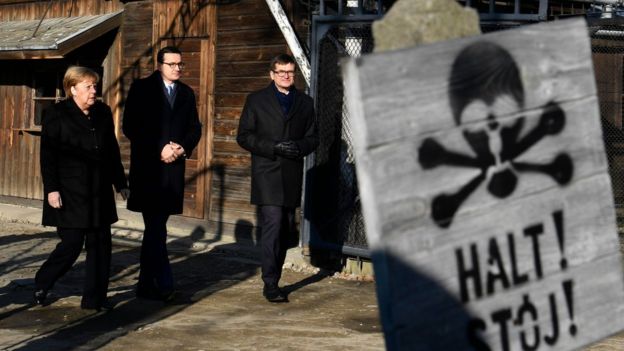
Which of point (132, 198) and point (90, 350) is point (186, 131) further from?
point (90, 350)

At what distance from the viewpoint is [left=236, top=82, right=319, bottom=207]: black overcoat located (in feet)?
29.2

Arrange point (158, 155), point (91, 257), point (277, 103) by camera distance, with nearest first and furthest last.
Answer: point (91, 257)
point (158, 155)
point (277, 103)

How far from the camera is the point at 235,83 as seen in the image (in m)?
13.1

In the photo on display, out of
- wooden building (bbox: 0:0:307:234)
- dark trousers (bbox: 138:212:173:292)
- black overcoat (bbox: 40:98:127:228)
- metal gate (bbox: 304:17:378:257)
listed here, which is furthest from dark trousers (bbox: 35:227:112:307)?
wooden building (bbox: 0:0:307:234)

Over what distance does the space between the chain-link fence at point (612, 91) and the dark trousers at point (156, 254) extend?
143 inches

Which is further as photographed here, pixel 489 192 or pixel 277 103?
pixel 277 103

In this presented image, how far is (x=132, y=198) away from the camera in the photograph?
873cm

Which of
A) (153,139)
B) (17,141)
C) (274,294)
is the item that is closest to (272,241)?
(274,294)

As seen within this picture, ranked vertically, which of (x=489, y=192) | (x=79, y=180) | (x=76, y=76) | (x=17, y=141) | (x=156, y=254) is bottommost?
(x=156, y=254)

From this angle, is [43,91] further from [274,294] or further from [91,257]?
[91,257]

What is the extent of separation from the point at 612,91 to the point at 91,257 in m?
4.88

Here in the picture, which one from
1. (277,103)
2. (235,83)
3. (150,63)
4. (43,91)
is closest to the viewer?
(277,103)

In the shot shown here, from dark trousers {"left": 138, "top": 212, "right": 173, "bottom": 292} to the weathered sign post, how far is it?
5.40 meters

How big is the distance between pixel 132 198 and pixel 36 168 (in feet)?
28.2
